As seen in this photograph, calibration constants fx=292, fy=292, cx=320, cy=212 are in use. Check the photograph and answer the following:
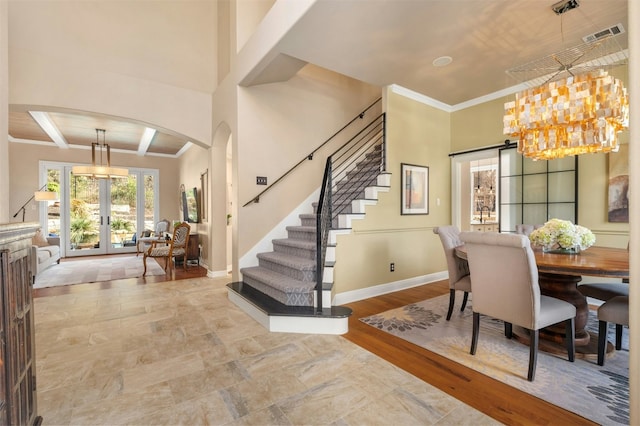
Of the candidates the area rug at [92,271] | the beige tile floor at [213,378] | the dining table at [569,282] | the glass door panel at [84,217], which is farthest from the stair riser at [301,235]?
the glass door panel at [84,217]

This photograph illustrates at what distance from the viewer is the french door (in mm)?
8250

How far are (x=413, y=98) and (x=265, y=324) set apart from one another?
419cm

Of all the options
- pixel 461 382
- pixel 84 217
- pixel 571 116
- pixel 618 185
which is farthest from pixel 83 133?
pixel 618 185

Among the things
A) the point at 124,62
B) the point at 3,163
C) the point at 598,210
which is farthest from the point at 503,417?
the point at 124,62

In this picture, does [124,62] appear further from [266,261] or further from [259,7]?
[266,261]

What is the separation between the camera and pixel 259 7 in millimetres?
4590

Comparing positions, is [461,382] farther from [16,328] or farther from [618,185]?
[618,185]

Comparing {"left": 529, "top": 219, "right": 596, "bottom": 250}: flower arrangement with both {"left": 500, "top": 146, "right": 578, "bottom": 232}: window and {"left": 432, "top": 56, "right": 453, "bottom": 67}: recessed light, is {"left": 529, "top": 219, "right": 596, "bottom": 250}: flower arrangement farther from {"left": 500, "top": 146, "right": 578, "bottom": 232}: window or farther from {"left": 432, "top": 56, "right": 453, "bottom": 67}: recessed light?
{"left": 432, "top": 56, "right": 453, "bottom": 67}: recessed light

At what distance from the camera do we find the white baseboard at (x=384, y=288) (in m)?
3.95

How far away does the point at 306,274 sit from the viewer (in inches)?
138

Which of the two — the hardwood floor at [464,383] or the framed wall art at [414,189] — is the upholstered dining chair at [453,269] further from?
the framed wall art at [414,189]

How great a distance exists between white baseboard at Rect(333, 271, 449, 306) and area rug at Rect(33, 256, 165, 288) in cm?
399

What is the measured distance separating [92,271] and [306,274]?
5.38 metres

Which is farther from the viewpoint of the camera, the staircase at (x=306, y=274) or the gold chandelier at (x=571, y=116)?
the staircase at (x=306, y=274)
